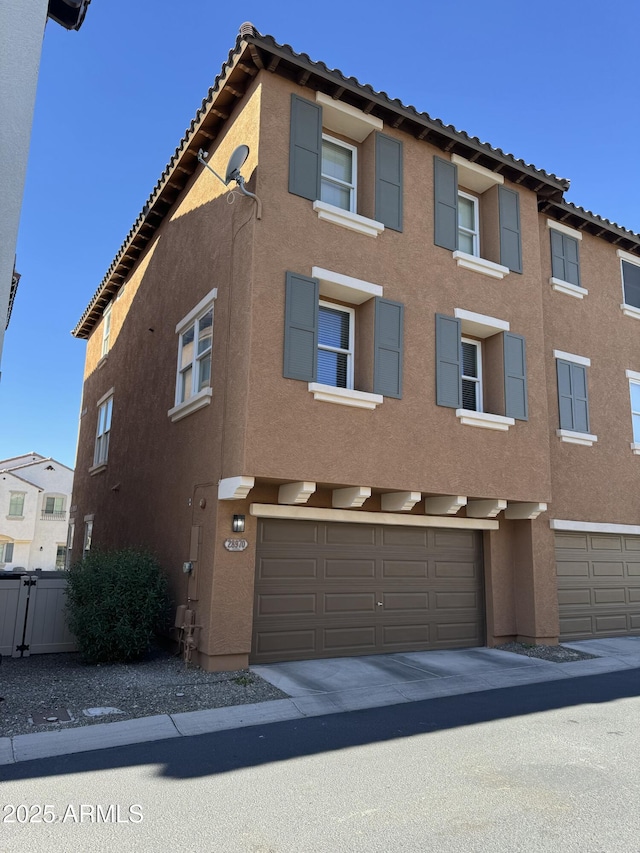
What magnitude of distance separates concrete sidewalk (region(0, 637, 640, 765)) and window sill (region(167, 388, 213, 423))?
4.22m

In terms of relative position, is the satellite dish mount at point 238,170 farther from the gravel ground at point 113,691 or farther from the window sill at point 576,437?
the window sill at point 576,437

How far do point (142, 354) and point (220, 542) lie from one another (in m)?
7.14

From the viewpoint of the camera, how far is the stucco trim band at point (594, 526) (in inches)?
480

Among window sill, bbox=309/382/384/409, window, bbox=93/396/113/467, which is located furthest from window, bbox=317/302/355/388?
window, bbox=93/396/113/467

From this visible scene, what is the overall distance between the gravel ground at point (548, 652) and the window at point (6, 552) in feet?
132

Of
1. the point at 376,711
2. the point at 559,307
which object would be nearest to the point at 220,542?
the point at 376,711

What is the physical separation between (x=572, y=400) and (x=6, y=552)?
135ft

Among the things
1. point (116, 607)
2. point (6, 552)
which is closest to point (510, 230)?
point (116, 607)

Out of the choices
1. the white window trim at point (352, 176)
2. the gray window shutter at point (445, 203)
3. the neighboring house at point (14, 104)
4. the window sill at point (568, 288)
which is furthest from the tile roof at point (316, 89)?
the neighboring house at point (14, 104)

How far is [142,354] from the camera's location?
48.4 ft

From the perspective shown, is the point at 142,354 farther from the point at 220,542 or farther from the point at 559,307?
the point at 559,307

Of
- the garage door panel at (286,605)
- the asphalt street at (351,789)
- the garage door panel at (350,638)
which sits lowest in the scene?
the asphalt street at (351,789)

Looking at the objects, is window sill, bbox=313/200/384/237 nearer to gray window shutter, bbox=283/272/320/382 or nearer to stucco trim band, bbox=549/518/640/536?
gray window shutter, bbox=283/272/320/382

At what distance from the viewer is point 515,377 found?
1155 cm
